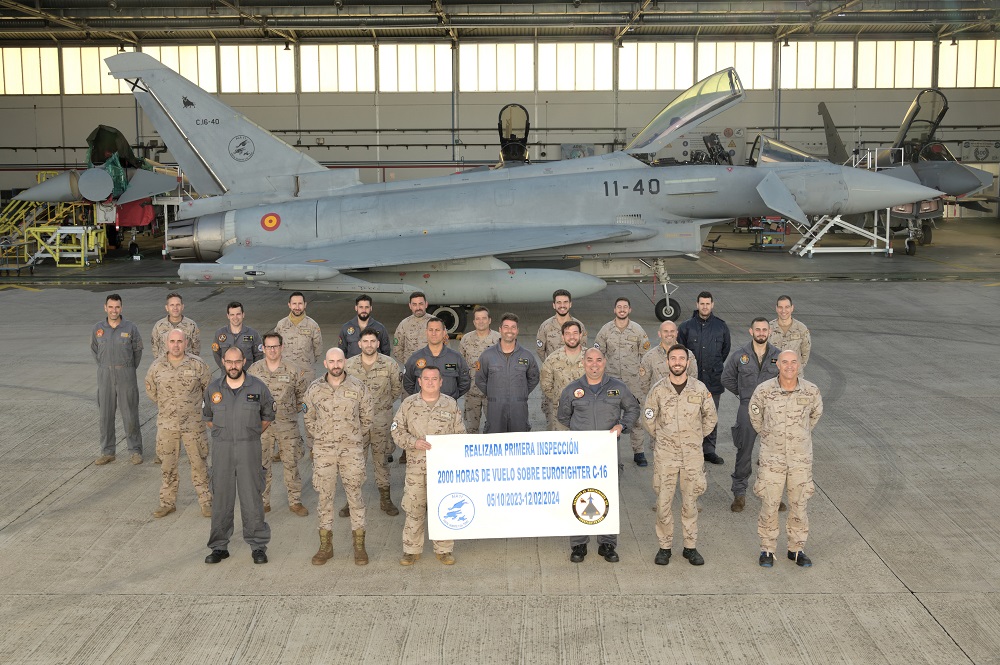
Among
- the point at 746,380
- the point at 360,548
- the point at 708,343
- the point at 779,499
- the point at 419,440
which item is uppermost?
the point at 708,343

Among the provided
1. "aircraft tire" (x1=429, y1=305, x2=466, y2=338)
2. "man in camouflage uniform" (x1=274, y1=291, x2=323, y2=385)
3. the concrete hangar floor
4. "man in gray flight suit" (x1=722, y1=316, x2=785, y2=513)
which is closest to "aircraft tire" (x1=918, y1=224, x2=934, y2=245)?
"aircraft tire" (x1=429, y1=305, x2=466, y2=338)

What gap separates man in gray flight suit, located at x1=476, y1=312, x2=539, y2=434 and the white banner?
0.98 meters

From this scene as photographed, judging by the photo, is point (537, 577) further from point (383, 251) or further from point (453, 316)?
point (383, 251)

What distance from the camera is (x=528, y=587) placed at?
652cm

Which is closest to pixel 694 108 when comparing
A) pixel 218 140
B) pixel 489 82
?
pixel 218 140

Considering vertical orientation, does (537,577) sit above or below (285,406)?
below

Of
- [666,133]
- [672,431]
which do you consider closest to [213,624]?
[672,431]

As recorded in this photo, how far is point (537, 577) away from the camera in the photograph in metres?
6.67

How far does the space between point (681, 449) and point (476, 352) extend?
2724 mm

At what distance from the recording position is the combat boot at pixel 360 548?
22.6 ft

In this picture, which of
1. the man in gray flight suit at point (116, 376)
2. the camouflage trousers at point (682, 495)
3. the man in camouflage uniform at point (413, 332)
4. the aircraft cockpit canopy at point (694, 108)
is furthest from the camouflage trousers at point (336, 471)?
the aircraft cockpit canopy at point (694, 108)

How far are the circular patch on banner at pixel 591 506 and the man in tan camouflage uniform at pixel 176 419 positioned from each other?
123 inches

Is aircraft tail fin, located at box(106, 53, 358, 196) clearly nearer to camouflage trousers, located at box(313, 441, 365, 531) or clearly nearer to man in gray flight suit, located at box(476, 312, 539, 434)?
man in gray flight suit, located at box(476, 312, 539, 434)

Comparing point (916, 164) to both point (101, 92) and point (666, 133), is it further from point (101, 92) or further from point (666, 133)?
point (101, 92)
